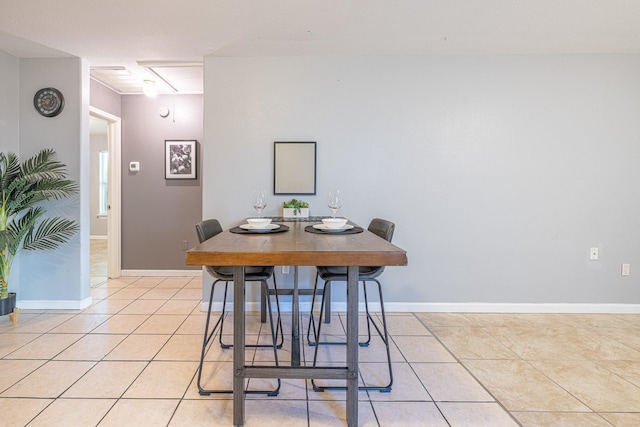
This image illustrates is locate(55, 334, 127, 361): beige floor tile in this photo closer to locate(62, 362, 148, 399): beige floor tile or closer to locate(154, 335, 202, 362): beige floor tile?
locate(62, 362, 148, 399): beige floor tile

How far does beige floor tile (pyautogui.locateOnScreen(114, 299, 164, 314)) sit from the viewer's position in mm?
3012

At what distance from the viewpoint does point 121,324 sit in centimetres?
271

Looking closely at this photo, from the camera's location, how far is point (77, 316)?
2.89 meters

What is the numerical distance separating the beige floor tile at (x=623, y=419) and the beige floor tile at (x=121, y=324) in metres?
3.00

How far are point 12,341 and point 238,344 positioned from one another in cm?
204

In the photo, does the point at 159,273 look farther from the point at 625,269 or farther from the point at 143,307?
the point at 625,269

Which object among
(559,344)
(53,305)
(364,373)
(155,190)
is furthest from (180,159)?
(559,344)

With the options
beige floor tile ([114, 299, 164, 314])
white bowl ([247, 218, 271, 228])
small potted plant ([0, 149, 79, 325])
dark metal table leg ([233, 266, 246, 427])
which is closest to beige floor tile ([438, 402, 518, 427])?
dark metal table leg ([233, 266, 246, 427])

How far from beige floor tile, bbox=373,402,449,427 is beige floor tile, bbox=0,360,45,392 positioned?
1985 mm

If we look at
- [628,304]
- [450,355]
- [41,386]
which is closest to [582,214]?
[628,304]

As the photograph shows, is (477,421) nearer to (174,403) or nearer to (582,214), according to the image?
(174,403)

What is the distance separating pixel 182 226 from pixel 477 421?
148 inches

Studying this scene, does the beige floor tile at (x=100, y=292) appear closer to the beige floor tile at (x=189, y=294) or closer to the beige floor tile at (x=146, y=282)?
the beige floor tile at (x=146, y=282)

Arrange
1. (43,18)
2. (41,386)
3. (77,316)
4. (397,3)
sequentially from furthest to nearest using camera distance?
(77,316)
(43,18)
(397,3)
(41,386)
